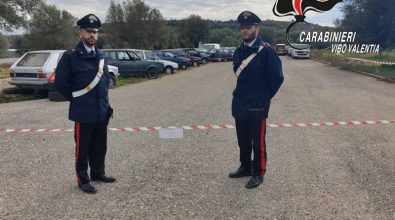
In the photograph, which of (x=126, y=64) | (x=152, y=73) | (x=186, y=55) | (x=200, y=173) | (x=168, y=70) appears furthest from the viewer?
(x=186, y=55)

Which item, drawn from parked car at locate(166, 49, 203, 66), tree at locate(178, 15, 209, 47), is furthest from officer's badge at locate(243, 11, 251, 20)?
tree at locate(178, 15, 209, 47)

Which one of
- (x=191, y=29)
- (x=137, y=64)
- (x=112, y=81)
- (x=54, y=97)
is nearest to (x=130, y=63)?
(x=137, y=64)

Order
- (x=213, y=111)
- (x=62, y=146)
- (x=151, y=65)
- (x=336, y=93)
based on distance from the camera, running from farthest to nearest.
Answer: (x=151, y=65) → (x=336, y=93) → (x=213, y=111) → (x=62, y=146)

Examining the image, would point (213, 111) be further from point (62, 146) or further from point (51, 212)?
point (51, 212)

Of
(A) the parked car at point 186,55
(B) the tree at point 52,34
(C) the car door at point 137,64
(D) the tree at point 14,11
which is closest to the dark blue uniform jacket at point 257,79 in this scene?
(D) the tree at point 14,11

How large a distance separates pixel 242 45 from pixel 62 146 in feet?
12.1

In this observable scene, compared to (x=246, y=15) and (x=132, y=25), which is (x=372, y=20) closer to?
(x=246, y=15)

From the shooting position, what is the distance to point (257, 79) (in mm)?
4551

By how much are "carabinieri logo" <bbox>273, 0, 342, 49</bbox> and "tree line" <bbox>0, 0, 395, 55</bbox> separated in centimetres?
386

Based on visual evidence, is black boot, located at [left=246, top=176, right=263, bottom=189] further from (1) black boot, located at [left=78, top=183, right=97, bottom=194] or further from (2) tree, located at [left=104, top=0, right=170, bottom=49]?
(2) tree, located at [left=104, top=0, right=170, bottom=49]

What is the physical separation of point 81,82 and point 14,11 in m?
13.6

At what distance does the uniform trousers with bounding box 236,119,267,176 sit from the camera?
4660 millimetres

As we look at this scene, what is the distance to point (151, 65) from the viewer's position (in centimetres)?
2038

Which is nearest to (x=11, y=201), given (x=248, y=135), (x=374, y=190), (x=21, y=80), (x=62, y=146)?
(x=62, y=146)
